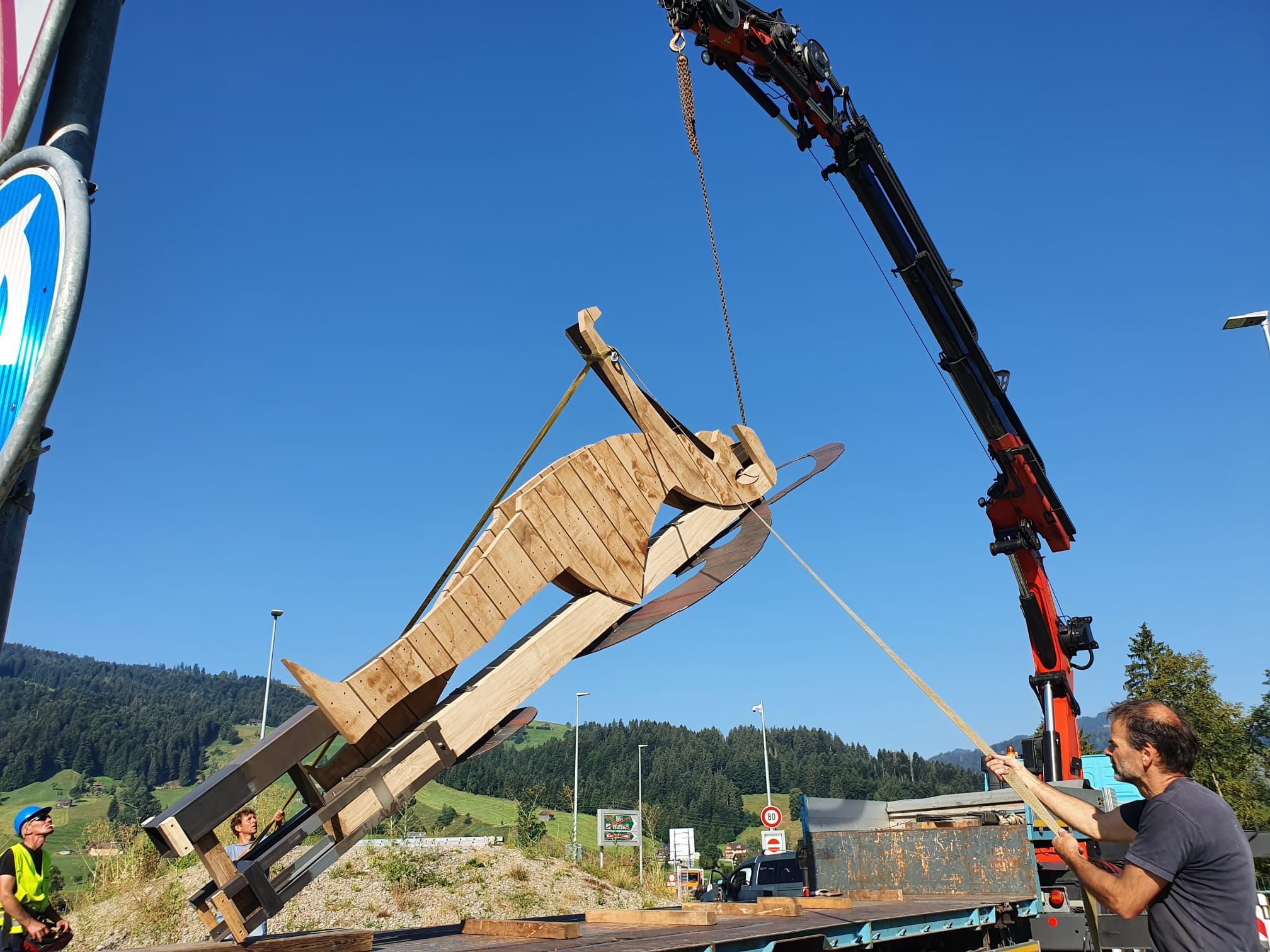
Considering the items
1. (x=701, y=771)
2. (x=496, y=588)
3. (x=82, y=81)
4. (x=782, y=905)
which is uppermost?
(x=82, y=81)

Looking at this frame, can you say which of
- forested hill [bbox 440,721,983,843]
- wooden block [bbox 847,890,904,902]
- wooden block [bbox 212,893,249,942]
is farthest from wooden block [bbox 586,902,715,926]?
forested hill [bbox 440,721,983,843]

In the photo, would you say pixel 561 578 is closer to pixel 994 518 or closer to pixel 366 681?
pixel 366 681

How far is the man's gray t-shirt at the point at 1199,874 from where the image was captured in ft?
7.94

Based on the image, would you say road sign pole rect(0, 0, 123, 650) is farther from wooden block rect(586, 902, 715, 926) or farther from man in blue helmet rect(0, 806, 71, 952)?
wooden block rect(586, 902, 715, 926)

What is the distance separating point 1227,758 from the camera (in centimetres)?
2672

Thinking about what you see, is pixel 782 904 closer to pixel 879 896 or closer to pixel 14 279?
pixel 879 896

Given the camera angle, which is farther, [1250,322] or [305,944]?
[1250,322]

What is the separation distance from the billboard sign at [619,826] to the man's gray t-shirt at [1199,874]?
21.2 meters

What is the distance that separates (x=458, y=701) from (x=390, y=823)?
668 inches

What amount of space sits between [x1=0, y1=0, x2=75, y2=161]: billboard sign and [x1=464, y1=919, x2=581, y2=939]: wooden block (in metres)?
4.51

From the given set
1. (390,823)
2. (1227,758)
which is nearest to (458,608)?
(390,823)

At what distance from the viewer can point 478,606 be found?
5.25 meters

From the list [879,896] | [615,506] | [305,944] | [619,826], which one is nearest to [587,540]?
[615,506]

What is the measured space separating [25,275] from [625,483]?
3930 mm
